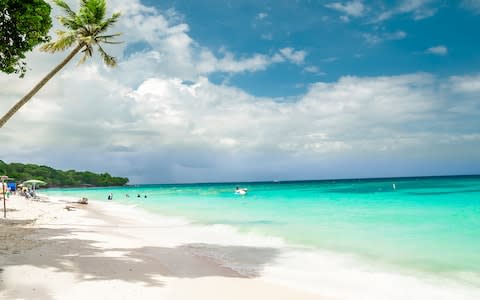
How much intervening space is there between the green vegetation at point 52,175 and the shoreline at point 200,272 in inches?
4621

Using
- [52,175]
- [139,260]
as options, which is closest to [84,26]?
[139,260]

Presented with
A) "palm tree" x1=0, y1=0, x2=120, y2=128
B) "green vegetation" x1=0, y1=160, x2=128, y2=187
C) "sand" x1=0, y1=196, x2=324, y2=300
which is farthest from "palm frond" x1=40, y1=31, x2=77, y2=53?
"green vegetation" x1=0, y1=160, x2=128, y2=187

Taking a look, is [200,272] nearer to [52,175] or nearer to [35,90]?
[35,90]

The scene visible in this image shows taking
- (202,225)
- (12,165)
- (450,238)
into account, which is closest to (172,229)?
(202,225)

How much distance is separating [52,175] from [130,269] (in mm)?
174487

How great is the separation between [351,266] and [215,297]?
212 inches

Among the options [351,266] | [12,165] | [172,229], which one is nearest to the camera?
[351,266]

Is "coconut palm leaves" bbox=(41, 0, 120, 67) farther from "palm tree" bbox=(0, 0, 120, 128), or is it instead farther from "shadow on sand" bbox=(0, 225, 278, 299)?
"shadow on sand" bbox=(0, 225, 278, 299)

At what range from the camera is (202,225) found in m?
21.6

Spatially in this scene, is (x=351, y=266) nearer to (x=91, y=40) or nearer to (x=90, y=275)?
(x=90, y=275)

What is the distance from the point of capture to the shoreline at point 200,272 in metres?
7.80

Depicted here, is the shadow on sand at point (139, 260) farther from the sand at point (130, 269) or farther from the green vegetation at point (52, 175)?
the green vegetation at point (52, 175)

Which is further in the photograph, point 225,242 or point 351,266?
point 225,242

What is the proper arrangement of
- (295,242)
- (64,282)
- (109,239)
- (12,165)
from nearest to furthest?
(64,282) < (109,239) < (295,242) < (12,165)
